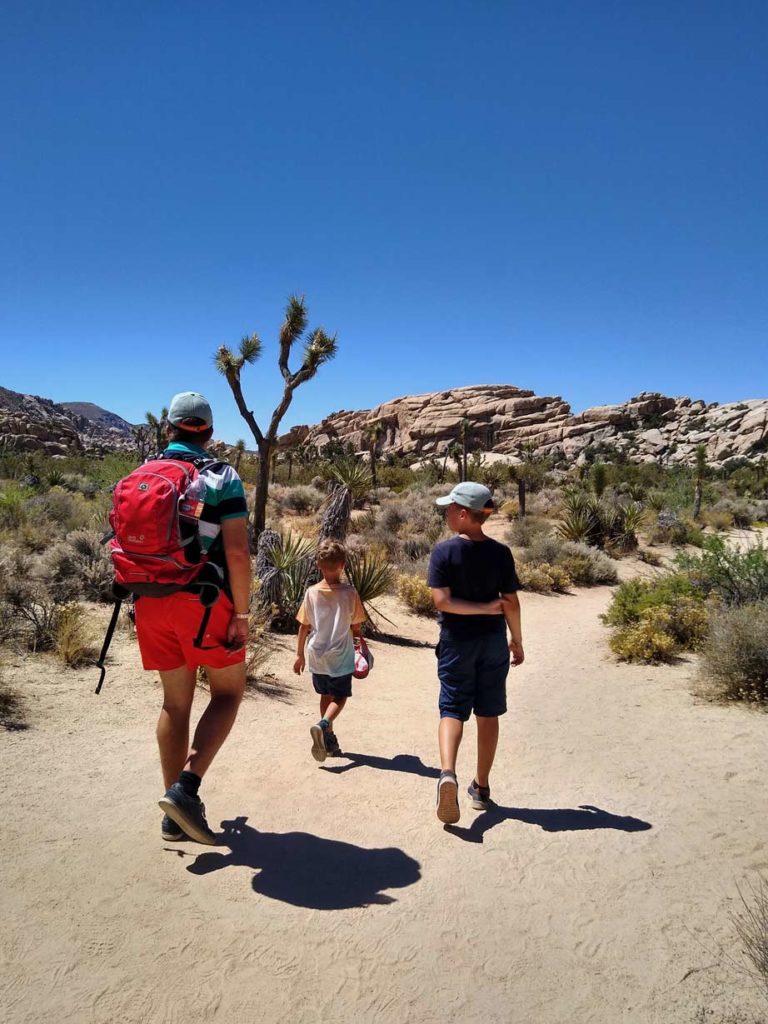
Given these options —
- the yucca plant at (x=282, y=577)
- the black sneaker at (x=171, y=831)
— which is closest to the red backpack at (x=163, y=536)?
the black sneaker at (x=171, y=831)

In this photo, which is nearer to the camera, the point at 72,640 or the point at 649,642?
the point at 72,640

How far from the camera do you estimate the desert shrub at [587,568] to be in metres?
13.6

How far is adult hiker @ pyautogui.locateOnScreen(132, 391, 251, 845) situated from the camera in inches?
114

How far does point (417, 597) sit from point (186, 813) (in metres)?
7.85

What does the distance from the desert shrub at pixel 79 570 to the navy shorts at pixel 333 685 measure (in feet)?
13.5

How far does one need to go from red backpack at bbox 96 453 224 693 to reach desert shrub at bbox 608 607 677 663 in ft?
19.6

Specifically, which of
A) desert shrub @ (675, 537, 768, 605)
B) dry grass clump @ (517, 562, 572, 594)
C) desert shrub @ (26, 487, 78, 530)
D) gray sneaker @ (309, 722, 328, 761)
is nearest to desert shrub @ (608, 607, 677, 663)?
desert shrub @ (675, 537, 768, 605)

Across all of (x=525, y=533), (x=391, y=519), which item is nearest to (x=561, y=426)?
(x=391, y=519)

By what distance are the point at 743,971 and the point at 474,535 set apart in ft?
7.21

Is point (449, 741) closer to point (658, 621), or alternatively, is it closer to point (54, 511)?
point (658, 621)

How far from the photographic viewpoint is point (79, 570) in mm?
8547

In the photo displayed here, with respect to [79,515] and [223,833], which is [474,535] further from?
[79,515]

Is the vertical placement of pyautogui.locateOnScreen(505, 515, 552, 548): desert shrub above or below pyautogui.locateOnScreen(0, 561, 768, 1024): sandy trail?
above

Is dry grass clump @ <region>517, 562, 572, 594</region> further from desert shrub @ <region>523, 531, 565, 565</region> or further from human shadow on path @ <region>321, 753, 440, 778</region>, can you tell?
human shadow on path @ <region>321, 753, 440, 778</region>
